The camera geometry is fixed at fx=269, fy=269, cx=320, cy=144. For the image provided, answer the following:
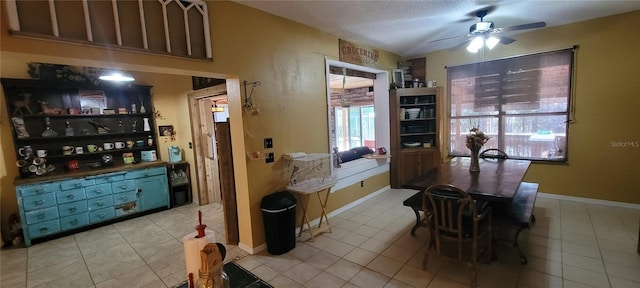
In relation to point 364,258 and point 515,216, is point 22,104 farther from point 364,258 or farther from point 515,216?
point 515,216

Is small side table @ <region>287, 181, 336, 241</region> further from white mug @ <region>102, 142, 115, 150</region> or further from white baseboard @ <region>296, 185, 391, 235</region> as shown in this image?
white mug @ <region>102, 142, 115, 150</region>

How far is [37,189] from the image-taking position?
11.3 ft

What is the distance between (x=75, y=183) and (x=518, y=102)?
6901 mm

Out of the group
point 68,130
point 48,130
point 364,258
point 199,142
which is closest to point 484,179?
point 364,258

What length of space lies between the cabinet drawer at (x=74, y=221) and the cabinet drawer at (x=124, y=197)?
376mm

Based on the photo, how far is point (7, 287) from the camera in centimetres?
260

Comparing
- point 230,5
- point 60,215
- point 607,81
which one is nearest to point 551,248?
point 607,81

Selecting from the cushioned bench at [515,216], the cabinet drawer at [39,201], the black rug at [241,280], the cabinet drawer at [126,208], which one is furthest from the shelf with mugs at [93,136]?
the cushioned bench at [515,216]

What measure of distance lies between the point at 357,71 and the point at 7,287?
504 cm

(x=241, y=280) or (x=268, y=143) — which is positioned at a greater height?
(x=268, y=143)

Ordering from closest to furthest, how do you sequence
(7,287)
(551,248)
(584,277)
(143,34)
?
(143,34) → (584,277) → (7,287) → (551,248)

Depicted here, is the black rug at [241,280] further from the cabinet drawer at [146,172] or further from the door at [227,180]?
the cabinet drawer at [146,172]

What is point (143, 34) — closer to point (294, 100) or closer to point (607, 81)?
point (294, 100)

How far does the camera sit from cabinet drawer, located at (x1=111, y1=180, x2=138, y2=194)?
4.07 metres
